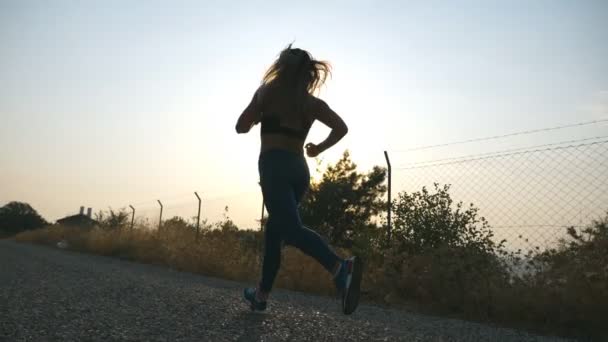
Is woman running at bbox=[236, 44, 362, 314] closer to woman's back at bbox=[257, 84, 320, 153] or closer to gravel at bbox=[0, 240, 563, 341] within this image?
woman's back at bbox=[257, 84, 320, 153]

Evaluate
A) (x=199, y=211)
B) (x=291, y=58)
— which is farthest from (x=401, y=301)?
(x=199, y=211)

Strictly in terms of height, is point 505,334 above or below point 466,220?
below

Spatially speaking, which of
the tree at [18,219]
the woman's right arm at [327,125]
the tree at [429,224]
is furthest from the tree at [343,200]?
the tree at [18,219]

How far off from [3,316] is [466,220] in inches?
225

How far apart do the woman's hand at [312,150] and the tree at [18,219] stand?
A: 58.2 meters

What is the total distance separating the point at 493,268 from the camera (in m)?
5.39

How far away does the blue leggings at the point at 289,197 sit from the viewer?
275 cm

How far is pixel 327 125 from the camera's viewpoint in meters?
3.05

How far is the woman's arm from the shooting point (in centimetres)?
297

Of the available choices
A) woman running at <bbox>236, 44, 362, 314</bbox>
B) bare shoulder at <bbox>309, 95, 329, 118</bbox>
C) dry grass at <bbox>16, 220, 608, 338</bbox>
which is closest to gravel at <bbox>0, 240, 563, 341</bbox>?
woman running at <bbox>236, 44, 362, 314</bbox>

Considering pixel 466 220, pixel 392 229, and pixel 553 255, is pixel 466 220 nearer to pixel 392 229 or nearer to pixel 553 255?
pixel 392 229

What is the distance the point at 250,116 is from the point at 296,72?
15.3 inches

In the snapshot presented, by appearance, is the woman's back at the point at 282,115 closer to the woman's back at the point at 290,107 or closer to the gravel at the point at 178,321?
the woman's back at the point at 290,107

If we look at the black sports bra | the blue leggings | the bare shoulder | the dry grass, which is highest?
the bare shoulder
